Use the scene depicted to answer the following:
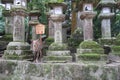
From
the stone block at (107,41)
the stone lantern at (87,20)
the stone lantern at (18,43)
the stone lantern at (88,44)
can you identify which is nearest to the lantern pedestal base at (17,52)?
the stone lantern at (18,43)

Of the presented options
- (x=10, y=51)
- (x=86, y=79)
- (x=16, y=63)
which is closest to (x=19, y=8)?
(x=10, y=51)

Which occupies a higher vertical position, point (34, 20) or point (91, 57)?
point (34, 20)

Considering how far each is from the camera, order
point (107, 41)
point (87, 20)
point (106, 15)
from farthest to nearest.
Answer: point (107, 41) < point (106, 15) < point (87, 20)

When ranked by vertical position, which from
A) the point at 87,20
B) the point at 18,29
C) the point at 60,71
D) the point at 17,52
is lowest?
the point at 60,71

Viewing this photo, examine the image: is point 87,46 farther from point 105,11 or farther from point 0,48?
point 0,48

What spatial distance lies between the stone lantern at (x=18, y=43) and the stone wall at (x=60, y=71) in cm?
40

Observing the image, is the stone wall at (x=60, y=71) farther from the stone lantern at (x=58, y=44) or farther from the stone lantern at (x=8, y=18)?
the stone lantern at (x=8, y=18)

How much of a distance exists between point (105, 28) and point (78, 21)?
1.89 m

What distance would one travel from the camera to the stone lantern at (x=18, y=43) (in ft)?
20.6

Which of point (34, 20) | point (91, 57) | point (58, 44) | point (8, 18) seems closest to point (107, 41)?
point (91, 57)

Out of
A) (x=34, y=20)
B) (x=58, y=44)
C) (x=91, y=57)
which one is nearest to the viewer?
(x=91, y=57)

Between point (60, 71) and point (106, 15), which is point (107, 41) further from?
point (60, 71)

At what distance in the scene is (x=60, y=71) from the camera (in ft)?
17.9

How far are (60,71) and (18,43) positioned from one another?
2006 mm
